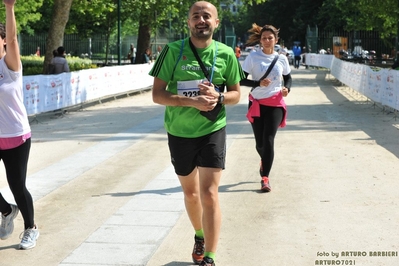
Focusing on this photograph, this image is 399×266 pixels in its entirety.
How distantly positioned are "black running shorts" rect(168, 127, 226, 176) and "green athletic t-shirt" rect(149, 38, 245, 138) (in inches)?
A: 2.1

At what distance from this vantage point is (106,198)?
29.4 ft

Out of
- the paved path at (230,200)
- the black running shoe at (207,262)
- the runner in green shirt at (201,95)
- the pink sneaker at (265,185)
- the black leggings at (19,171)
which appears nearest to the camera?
the runner in green shirt at (201,95)

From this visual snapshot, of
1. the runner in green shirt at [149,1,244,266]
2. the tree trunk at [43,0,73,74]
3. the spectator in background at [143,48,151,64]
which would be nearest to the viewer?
the runner in green shirt at [149,1,244,266]

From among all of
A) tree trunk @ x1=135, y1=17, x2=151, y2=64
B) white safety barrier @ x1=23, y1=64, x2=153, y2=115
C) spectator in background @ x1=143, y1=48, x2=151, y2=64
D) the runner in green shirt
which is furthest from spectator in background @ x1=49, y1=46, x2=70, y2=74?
tree trunk @ x1=135, y1=17, x2=151, y2=64

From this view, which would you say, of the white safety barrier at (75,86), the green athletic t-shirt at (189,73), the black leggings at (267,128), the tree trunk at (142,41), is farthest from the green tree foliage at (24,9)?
the green athletic t-shirt at (189,73)

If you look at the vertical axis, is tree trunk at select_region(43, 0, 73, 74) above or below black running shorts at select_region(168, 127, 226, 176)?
above

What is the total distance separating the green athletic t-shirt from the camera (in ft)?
18.9

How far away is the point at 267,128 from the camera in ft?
30.8

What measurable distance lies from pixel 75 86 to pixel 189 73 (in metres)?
15.4

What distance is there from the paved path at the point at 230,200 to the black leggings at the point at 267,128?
36 cm

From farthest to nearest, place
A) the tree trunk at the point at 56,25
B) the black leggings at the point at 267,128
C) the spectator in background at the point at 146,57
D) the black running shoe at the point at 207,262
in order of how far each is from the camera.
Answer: the spectator in background at the point at 146,57
the tree trunk at the point at 56,25
the black leggings at the point at 267,128
the black running shoe at the point at 207,262

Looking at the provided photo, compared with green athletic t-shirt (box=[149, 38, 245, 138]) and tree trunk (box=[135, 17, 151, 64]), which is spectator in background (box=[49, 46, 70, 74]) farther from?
tree trunk (box=[135, 17, 151, 64])

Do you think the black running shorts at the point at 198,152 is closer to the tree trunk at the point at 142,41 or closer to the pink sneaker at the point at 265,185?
the pink sneaker at the point at 265,185

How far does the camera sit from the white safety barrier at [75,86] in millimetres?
17391
